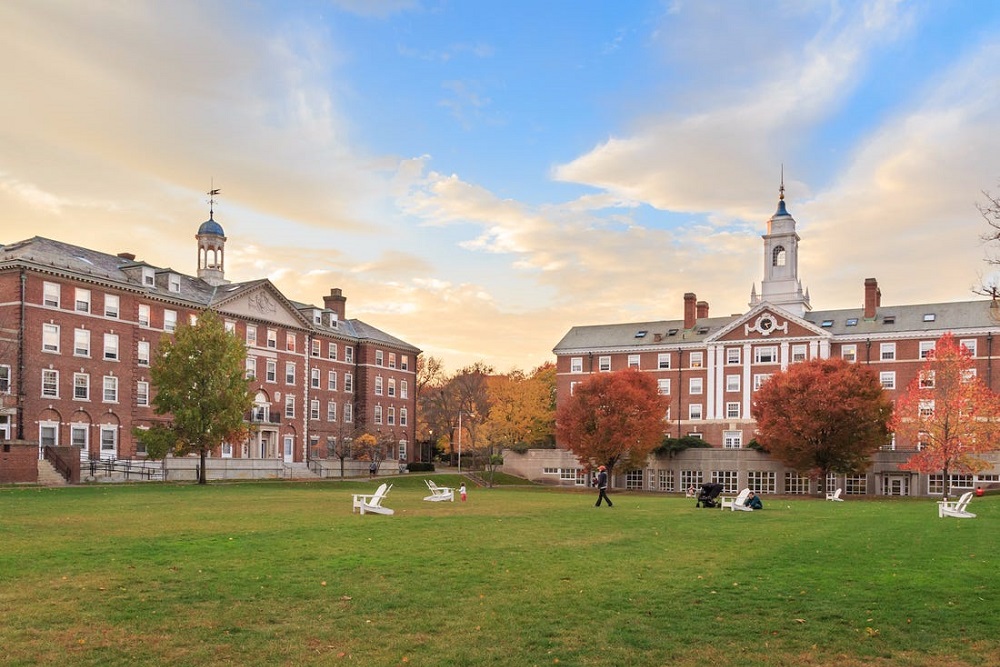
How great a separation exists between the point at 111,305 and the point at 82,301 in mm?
2251

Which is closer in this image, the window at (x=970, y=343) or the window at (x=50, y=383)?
the window at (x=50, y=383)

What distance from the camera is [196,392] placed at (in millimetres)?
50438

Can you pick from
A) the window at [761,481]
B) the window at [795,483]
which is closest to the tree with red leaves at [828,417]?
the window at [795,483]

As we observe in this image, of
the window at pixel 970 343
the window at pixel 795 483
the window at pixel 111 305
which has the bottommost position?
the window at pixel 795 483

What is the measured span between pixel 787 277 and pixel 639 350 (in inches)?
599

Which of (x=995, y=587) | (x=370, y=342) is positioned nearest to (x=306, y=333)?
(x=370, y=342)

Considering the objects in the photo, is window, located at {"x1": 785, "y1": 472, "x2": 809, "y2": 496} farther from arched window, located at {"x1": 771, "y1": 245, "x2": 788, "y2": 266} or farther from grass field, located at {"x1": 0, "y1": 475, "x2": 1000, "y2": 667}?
grass field, located at {"x1": 0, "y1": 475, "x2": 1000, "y2": 667}

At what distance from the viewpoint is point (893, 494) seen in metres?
65.8

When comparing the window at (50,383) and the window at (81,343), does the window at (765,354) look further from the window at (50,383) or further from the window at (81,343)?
the window at (50,383)

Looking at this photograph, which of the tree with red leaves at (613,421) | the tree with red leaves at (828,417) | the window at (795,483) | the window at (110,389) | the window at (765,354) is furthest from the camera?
the window at (765,354)

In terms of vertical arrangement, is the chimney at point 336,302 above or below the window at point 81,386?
above

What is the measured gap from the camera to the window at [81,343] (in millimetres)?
56688

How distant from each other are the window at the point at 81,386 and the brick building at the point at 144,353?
2.8 inches

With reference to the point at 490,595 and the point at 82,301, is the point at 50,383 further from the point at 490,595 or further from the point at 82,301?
the point at 490,595
